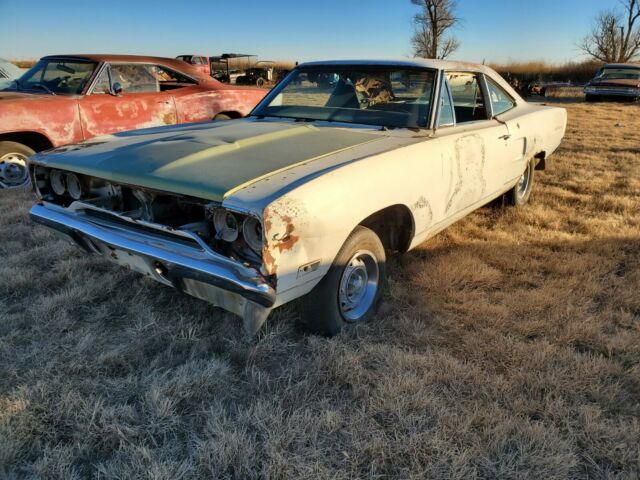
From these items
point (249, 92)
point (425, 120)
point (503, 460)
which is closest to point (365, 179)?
point (425, 120)

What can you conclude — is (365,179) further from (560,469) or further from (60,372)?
(60,372)

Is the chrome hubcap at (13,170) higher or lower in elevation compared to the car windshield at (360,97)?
lower

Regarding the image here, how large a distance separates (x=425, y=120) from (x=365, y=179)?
0.98 metres

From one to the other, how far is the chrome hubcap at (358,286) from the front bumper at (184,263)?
624 millimetres

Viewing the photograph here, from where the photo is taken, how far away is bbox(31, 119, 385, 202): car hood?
222 cm

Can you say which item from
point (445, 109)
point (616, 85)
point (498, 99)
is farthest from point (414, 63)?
point (616, 85)

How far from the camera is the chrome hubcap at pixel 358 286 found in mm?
2609

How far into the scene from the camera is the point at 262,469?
181 centimetres

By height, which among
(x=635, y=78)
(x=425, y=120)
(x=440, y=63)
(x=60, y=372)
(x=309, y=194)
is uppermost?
(x=635, y=78)

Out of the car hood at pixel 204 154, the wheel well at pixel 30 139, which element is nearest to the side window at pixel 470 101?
the car hood at pixel 204 154

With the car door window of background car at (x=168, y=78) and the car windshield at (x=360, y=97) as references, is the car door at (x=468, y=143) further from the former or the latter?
the car door window of background car at (x=168, y=78)

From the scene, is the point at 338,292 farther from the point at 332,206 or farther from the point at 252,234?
the point at 252,234

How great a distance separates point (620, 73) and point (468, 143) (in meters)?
18.5

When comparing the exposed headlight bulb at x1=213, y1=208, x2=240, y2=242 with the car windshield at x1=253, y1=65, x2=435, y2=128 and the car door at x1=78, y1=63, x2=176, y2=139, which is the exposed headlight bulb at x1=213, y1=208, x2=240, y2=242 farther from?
the car door at x1=78, y1=63, x2=176, y2=139
